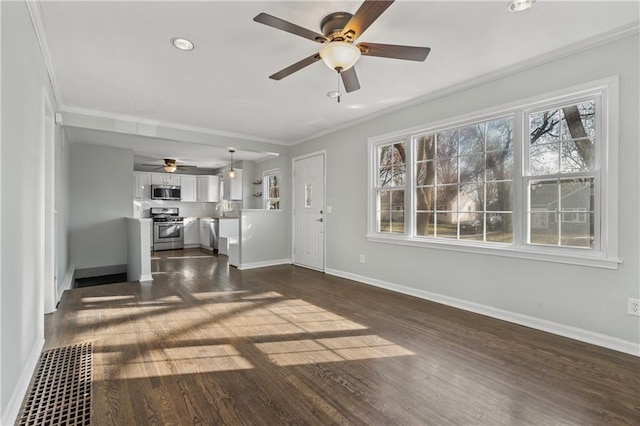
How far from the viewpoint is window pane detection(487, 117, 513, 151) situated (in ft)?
10.3

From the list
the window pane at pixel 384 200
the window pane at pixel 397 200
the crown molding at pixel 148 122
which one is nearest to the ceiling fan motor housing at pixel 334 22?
the window pane at pixel 397 200

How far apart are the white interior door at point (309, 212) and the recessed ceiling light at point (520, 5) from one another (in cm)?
362

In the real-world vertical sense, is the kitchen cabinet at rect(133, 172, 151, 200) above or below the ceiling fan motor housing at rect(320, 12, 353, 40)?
below

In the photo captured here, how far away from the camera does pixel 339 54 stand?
2.10 m

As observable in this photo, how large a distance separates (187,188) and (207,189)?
54 cm

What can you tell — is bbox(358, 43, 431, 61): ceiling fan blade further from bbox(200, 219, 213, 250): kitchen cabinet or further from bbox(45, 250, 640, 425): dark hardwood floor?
bbox(200, 219, 213, 250): kitchen cabinet

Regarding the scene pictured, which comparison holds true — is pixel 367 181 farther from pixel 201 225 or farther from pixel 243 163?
pixel 201 225

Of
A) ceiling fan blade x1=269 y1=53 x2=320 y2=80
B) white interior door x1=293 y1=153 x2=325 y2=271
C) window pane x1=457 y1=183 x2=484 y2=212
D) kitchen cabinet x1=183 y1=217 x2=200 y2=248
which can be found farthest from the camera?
kitchen cabinet x1=183 y1=217 x2=200 y2=248

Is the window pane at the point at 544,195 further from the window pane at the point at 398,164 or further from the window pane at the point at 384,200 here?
the window pane at the point at 384,200

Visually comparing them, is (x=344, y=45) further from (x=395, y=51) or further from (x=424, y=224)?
(x=424, y=224)

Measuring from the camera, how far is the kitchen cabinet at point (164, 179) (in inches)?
333

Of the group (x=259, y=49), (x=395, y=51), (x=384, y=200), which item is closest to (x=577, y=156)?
(x=395, y=51)

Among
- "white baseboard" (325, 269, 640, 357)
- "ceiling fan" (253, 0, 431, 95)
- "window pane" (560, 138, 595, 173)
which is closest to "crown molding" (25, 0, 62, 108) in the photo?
"ceiling fan" (253, 0, 431, 95)

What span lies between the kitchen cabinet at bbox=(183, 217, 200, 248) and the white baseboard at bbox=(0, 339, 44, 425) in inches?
268
